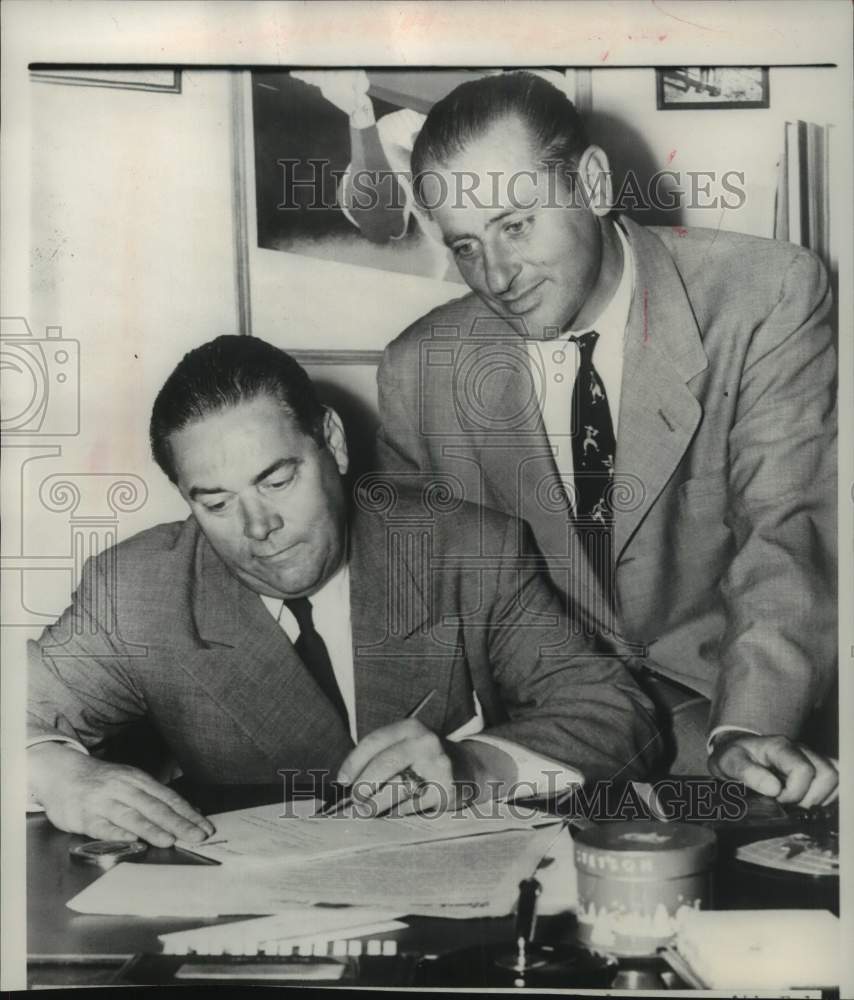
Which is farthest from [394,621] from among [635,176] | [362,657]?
[635,176]

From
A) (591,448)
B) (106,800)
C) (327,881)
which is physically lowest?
(327,881)

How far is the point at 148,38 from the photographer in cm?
180

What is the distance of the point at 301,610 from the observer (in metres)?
1.79

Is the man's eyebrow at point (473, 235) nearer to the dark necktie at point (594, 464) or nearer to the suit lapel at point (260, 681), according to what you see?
the dark necktie at point (594, 464)

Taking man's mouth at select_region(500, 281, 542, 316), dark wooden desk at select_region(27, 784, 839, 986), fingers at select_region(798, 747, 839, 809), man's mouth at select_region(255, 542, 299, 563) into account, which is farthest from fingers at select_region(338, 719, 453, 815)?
man's mouth at select_region(500, 281, 542, 316)

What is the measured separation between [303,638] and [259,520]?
19cm

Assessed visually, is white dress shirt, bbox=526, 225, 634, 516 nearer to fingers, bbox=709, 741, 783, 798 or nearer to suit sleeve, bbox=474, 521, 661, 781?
suit sleeve, bbox=474, 521, 661, 781

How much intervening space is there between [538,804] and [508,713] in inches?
5.4

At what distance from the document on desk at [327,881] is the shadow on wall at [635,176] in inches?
36.0

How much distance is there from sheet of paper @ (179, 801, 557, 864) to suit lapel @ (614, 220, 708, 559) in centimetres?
42

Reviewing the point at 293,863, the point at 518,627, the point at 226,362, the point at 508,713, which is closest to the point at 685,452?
the point at 518,627

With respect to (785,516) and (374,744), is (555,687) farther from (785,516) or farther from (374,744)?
(785,516)

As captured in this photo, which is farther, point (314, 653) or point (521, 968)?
point (314, 653)

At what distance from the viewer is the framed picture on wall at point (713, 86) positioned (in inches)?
70.6
